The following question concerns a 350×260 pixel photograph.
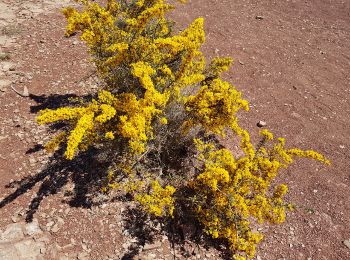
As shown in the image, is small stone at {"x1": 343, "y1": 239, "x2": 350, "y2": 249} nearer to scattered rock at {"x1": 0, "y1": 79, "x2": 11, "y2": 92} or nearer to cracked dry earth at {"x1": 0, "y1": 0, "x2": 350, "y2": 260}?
cracked dry earth at {"x1": 0, "y1": 0, "x2": 350, "y2": 260}

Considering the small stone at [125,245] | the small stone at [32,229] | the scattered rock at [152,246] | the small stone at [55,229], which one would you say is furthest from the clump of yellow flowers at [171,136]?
the small stone at [32,229]

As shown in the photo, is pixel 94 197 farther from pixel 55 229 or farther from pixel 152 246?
pixel 152 246

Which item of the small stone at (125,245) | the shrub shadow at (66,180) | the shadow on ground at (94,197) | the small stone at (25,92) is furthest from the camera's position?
the small stone at (25,92)

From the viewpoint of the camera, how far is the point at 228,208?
13.9 feet

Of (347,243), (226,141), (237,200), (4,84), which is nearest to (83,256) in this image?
(237,200)

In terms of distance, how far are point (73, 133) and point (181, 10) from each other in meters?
6.67

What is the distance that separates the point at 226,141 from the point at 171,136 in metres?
1.23

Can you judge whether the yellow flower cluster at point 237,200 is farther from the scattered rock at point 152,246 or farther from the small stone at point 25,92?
the small stone at point 25,92

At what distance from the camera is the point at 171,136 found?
5.03 m

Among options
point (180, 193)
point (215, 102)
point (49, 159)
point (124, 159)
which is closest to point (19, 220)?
point (49, 159)

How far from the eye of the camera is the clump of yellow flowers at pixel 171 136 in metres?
4.13

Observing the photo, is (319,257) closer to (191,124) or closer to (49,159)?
(191,124)

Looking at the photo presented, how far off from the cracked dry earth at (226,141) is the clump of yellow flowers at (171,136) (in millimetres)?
462

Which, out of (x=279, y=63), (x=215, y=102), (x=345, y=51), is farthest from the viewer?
(x=345, y=51)
